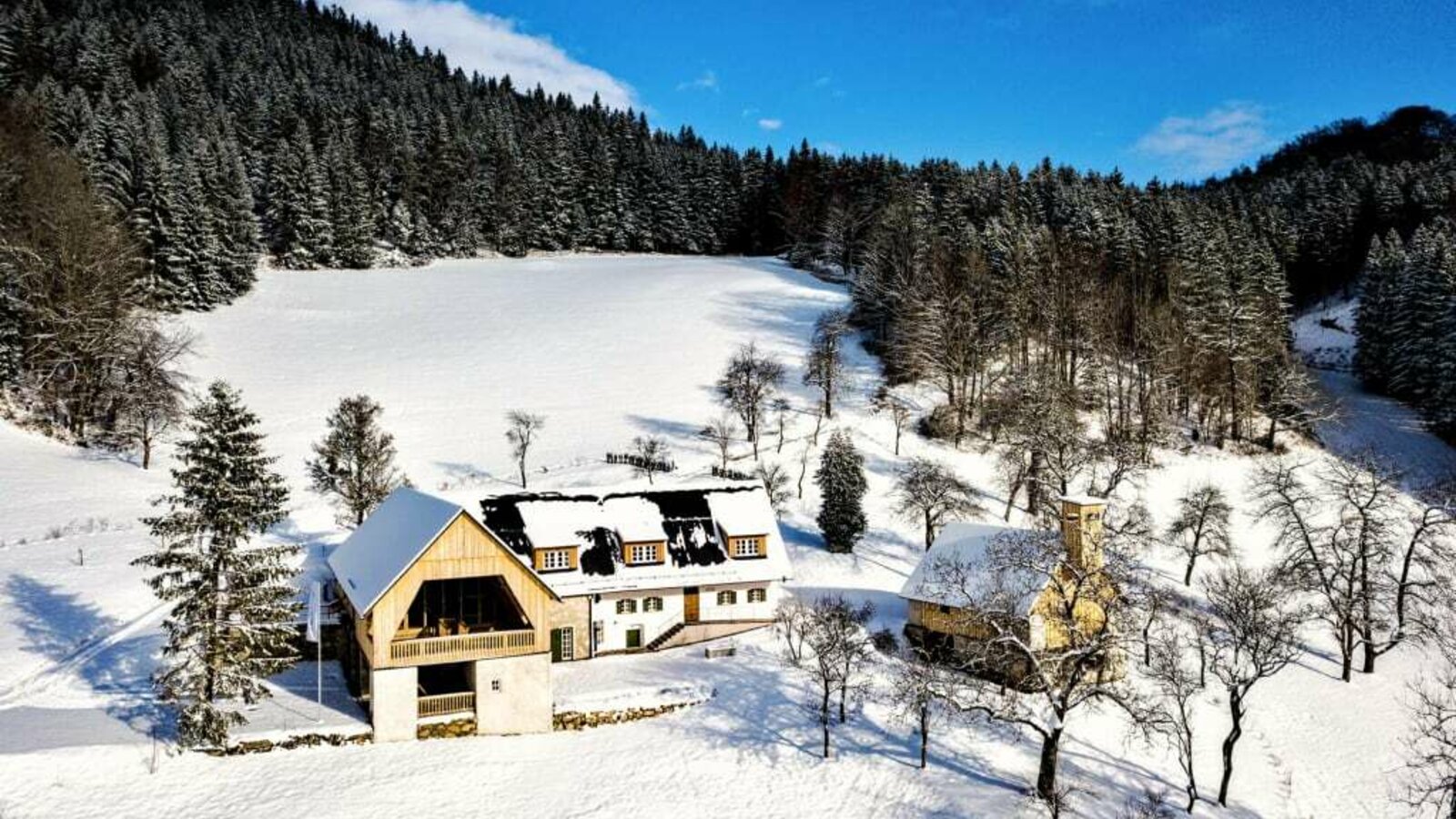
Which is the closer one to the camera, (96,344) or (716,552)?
(716,552)

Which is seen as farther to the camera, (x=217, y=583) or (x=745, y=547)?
(x=745, y=547)

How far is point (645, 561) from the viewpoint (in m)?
37.9

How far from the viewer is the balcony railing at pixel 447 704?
91.9 ft

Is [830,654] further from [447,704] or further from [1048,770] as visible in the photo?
[447,704]

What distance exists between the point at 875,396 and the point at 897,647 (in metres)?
32.4

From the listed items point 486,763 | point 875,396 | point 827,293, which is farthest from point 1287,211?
point 486,763

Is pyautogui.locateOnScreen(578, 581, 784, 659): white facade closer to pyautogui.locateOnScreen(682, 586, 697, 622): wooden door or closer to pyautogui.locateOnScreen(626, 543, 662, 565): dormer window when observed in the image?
pyautogui.locateOnScreen(682, 586, 697, 622): wooden door

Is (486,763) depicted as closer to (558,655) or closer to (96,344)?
(558,655)

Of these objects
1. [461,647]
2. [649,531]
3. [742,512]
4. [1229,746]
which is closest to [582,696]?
[461,647]

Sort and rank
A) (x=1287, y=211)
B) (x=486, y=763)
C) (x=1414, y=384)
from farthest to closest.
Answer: (x=1287, y=211) < (x=1414, y=384) < (x=486, y=763)

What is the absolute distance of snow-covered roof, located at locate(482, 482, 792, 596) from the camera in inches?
1451

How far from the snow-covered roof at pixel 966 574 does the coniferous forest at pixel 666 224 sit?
1387 cm

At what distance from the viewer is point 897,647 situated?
36.3 metres

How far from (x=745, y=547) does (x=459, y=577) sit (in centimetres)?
1398
